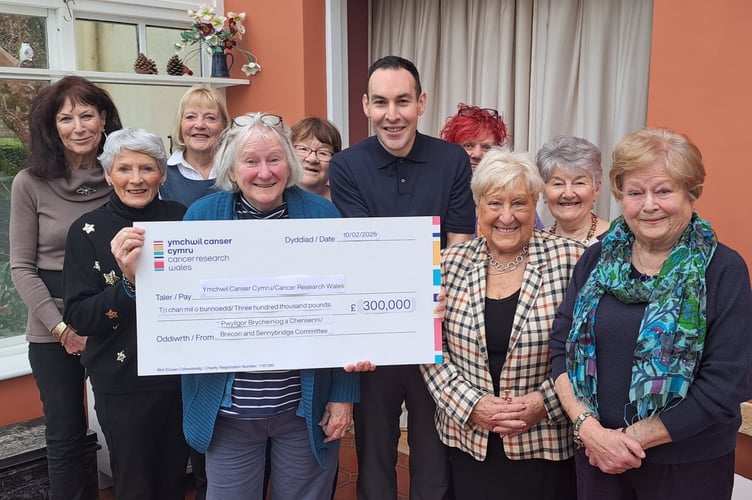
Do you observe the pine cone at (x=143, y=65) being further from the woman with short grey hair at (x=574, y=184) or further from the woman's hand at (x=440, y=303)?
the woman's hand at (x=440, y=303)

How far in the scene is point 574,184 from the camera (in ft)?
8.07

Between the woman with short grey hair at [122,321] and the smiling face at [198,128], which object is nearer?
the woman with short grey hair at [122,321]

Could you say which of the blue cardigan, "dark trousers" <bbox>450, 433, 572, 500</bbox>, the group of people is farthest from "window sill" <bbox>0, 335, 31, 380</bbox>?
"dark trousers" <bbox>450, 433, 572, 500</bbox>

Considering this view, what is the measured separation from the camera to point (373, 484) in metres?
2.50

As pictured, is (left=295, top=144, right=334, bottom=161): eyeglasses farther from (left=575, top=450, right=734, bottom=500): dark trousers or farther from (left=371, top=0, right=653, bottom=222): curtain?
(left=575, top=450, right=734, bottom=500): dark trousers

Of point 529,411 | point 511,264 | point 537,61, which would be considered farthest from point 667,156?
point 537,61

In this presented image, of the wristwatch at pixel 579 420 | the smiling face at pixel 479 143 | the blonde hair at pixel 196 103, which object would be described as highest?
the blonde hair at pixel 196 103

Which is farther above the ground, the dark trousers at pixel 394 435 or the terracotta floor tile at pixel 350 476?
the dark trousers at pixel 394 435

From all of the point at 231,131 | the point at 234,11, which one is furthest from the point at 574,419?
the point at 234,11

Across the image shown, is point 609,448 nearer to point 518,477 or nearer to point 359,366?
point 518,477

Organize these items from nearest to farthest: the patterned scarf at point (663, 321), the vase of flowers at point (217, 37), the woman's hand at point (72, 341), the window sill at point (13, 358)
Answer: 1. the patterned scarf at point (663, 321)
2. the woman's hand at point (72, 341)
3. the window sill at point (13, 358)
4. the vase of flowers at point (217, 37)

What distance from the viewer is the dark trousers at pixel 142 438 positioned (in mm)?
2207

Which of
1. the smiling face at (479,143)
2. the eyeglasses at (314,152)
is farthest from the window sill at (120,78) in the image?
the smiling face at (479,143)

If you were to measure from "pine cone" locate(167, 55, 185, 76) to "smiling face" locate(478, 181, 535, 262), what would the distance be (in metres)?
3.31
